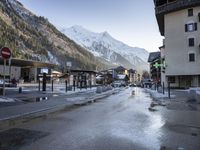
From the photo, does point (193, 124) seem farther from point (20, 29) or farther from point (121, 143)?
point (20, 29)

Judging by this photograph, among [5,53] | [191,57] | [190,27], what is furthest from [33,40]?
[5,53]

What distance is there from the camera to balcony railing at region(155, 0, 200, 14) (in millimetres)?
44806

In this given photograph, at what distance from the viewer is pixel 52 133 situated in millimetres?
6793

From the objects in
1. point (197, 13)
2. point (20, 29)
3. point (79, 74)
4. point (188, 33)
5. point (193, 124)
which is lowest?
point (193, 124)

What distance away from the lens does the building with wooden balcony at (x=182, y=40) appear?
44656 millimetres

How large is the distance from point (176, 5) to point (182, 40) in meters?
7.42

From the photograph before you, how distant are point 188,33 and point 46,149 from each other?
46044mm

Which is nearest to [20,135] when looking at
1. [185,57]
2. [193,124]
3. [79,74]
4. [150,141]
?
[150,141]

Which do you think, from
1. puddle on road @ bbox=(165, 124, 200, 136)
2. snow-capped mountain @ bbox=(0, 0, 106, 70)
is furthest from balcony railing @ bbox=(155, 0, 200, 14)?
snow-capped mountain @ bbox=(0, 0, 106, 70)

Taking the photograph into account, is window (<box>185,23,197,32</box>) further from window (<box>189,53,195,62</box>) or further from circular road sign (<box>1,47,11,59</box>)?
circular road sign (<box>1,47,11,59</box>)

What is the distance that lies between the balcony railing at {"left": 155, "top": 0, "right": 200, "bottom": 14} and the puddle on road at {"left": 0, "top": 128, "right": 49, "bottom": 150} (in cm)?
4593

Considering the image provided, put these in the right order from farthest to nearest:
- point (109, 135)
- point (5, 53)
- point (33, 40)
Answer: point (33, 40)
point (5, 53)
point (109, 135)

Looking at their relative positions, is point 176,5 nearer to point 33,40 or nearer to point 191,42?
point 191,42

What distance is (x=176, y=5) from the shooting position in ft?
152
